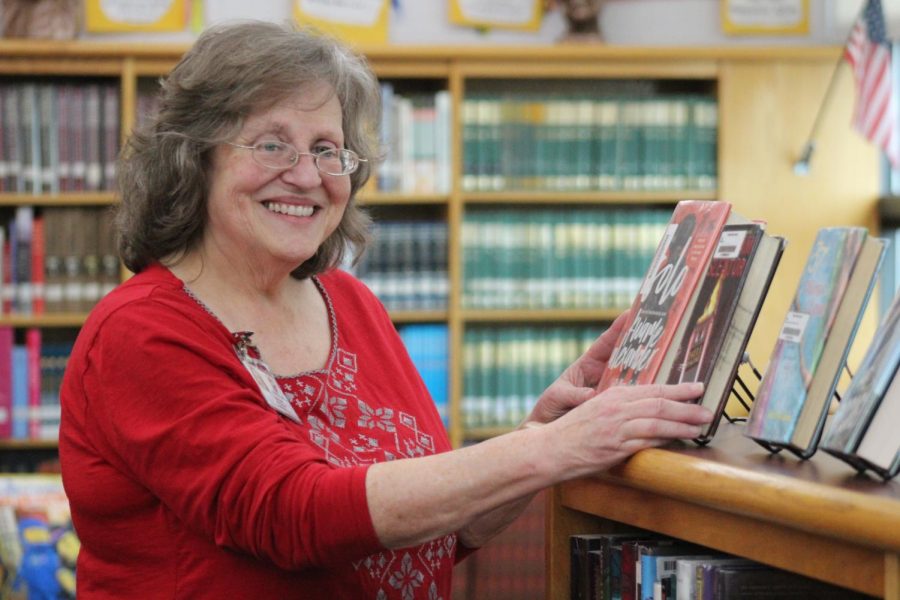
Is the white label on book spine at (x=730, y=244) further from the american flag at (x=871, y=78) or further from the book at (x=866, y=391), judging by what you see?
the american flag at (x=871, y=78)

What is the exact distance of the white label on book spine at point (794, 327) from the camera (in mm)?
1193

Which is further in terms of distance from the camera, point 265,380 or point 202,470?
point 265,380

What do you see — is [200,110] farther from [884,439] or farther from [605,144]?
[605,144]

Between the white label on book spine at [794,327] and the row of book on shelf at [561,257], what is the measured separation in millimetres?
2939

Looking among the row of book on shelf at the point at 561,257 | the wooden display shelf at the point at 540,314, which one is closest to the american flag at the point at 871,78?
the row of book on shelf at the point at 561,257

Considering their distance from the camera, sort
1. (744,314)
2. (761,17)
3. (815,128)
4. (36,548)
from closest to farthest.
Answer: (744,314), (36,548), (815,128), (761,17)

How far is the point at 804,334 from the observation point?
1.19m

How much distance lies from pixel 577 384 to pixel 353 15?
288 centimetres

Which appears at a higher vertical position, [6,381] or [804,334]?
[804,334]

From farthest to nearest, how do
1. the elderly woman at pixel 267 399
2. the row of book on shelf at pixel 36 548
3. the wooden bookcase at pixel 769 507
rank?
the row of book on shelf at pixel 36 548, the elderly woman at pixel 267 399, the wooden bookcase at pixel 769 507

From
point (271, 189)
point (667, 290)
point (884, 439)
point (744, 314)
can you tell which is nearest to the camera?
point (884, 439)

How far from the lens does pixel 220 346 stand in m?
1.55

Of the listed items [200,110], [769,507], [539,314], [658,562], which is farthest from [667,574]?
[539,314]

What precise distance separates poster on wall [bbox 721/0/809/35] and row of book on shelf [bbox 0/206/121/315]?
2.29 m
